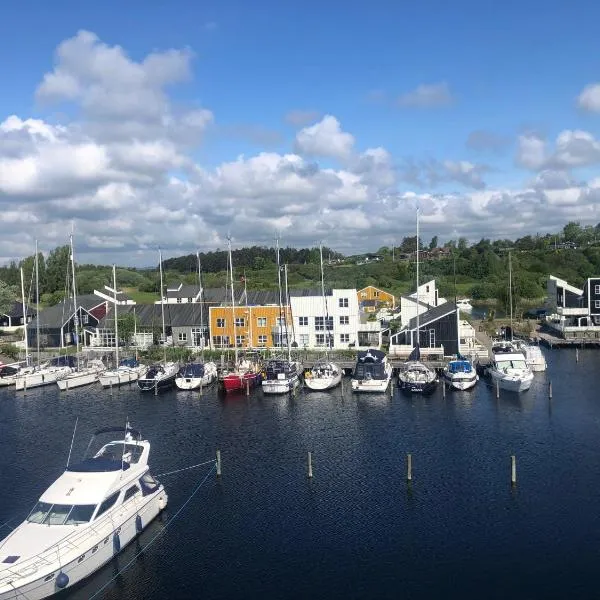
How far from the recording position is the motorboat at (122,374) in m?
62.4

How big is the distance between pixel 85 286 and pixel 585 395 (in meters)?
125

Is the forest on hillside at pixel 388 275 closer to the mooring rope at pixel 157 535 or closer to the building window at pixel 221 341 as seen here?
the building window at pixel 221 341

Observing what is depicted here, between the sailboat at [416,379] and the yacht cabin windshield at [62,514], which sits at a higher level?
the sailboat at [416,379]

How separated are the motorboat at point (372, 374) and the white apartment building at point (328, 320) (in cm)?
1093

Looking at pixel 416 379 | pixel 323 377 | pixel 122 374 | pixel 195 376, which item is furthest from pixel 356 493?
pixel 122 374

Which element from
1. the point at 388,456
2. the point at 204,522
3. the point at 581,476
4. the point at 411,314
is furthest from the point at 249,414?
the point at 411,314

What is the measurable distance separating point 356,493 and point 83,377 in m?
39.2

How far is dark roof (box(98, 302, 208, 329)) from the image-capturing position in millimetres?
80312

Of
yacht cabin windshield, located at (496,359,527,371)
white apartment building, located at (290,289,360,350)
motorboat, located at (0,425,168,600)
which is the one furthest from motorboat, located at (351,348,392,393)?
motorboat, located at (0,425,168,600)

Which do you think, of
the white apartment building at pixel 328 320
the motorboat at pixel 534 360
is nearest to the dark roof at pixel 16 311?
the white apartment building at pixel 328 320

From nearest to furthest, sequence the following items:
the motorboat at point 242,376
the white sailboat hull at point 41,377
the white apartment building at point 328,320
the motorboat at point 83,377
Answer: the motorboat at point 242,376 < the motorboat at point 83,377 < the white sailboat hull at point 41,377 < the white apartment building at point 328,320

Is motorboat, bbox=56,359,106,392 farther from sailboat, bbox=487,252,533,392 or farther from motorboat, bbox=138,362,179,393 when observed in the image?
sailboat, bbox=487,252,533,392

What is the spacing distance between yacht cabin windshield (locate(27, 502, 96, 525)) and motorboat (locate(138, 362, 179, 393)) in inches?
1297

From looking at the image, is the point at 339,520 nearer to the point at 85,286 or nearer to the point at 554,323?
the point at 554,323
